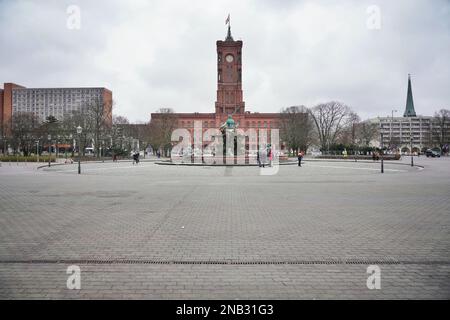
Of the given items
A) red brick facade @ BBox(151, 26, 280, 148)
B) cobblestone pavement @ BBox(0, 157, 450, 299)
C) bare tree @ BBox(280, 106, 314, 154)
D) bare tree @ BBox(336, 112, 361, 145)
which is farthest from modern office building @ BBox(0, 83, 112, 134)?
cobblestone pavement @ BBox(0, 157, 450, 299)

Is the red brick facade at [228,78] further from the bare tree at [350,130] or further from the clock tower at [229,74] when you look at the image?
the bare tree at [350,130]

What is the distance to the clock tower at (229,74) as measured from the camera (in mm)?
106750

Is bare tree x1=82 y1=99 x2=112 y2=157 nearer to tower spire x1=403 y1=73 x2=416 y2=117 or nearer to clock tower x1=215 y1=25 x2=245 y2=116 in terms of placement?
clock tower x1=215 y1=25 x2=245 y2=116

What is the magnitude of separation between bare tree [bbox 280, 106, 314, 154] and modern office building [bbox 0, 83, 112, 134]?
85.6m

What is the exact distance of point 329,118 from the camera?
3233 inches

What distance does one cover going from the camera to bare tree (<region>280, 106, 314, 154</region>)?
7662 centimetres

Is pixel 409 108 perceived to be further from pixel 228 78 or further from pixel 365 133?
pixel 228 78

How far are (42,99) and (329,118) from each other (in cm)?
12455

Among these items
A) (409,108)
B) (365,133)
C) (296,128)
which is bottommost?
(365,133)

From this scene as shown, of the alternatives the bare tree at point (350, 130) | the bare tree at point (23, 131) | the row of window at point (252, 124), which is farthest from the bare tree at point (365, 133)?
the bare tree at point (23, 131)

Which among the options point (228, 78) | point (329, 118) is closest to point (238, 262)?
point (329, 118)

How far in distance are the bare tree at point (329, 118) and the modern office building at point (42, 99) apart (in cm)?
9094
